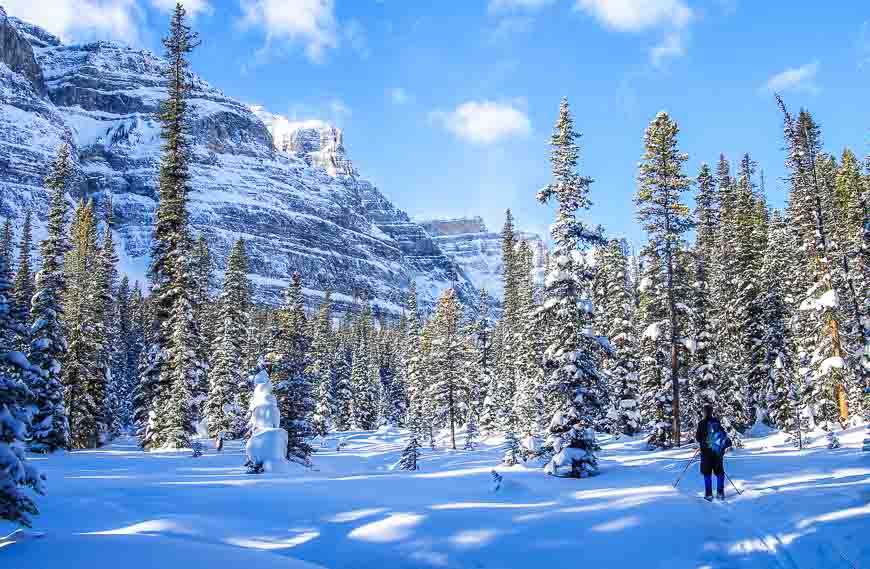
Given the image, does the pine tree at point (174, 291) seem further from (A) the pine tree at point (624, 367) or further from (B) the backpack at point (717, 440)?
(A) the pine tree at point (624, 367)

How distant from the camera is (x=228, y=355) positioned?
144 ft

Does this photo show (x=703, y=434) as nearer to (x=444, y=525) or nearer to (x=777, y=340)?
(x=444, y=525)

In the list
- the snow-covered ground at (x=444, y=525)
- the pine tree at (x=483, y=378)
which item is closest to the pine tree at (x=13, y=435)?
the snow-covered ground at (x=444, y=525)

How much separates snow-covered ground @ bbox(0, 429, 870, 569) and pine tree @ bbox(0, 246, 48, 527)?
45cm

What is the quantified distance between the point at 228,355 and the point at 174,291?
15004mm

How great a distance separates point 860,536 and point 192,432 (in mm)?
28414

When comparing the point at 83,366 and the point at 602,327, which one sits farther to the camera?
the point at 602,327

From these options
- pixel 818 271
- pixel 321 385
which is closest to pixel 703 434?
pixel 818 271

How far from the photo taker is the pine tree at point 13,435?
7.26 metres

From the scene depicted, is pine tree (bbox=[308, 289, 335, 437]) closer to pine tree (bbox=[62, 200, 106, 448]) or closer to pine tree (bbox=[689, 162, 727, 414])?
pine tree (bbox=[62, 200, 106, 448])

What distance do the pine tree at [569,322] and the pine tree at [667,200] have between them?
26.4 feet

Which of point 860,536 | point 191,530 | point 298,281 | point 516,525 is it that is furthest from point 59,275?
point 860,536

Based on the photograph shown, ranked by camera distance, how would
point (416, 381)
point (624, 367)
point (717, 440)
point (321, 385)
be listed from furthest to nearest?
1. point (416, 381)
2. point (321, 385)
3. point (624, 367)
4. point (717, 440)

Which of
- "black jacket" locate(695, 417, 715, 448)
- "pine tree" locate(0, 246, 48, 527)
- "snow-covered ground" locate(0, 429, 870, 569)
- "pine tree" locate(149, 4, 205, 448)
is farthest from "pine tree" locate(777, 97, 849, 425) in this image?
"pine tree" locate(0, 246, 48, 527)
